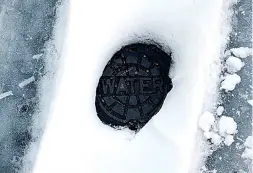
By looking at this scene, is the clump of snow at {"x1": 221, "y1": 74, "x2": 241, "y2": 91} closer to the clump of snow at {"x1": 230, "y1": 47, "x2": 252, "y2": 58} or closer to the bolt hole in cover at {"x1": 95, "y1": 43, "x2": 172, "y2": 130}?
the clump of snow at {"x1": 230, "y1": 47, "x2": 252, "y2": 58}

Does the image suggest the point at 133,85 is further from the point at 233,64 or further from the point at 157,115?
the point at 233,64

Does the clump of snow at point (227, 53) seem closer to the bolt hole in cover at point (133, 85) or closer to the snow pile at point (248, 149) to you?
the bolt hole in cover at point (133, 85)

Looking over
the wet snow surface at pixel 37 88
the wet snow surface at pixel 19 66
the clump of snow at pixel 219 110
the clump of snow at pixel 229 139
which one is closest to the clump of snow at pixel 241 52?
the wet snow surface at pixel 37 88

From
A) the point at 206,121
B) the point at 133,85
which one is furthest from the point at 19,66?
the point at 206,121

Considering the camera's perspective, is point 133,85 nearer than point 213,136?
No

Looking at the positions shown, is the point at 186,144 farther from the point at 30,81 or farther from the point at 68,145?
the point at 30,81

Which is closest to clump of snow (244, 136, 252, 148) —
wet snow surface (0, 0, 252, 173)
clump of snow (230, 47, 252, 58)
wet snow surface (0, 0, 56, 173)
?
wet snow surface (0, 0, 252, 173)
